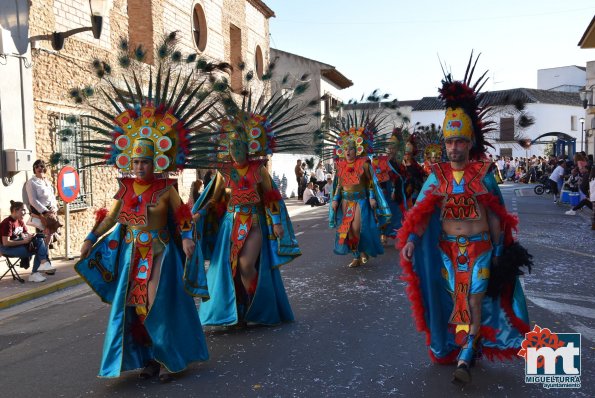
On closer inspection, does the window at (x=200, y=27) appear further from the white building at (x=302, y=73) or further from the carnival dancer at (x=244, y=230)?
the carnival dancer at (x=244, y=230)

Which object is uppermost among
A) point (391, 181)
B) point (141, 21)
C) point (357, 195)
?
point (141, 21)

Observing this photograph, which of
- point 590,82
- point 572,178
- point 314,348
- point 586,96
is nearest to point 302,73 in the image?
point 572,178

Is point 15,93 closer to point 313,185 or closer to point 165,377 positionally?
point 165,377

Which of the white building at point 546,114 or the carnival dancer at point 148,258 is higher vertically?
the white building at point 546,114

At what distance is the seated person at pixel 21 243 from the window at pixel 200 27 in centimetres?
1167

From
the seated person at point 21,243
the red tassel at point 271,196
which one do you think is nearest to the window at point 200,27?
the seated person at point 21,243

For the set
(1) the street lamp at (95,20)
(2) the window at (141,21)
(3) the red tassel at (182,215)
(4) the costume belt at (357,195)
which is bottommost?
(4) the costume belt at (357,195)

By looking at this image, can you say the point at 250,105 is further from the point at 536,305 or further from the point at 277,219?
the point at 536,305

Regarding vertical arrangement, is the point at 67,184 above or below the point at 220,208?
above

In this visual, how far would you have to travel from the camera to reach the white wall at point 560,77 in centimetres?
7031

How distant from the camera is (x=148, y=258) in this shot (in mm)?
4508

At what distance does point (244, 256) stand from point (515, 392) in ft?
9.14

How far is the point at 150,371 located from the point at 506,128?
343cm

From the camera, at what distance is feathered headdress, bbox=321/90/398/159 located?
977cm
